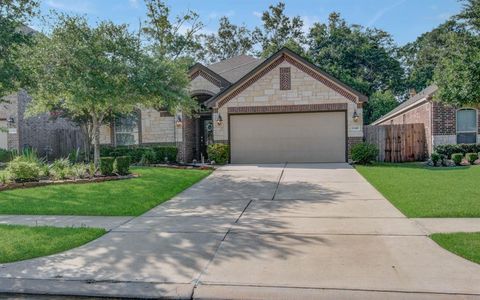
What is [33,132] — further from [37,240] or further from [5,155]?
[37,240]

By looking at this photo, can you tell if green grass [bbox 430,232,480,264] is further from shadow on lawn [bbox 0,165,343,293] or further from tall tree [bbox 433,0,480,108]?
tall tree [bbox 433,0,480,108]

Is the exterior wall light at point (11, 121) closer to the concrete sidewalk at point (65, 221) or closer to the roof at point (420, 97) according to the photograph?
the concrete sidewalk at point (65, 221)

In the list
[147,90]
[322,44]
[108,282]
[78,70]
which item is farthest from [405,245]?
[322,44]

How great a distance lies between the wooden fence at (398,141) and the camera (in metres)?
18.0

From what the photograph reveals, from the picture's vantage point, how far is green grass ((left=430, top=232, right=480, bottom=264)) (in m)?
4.91

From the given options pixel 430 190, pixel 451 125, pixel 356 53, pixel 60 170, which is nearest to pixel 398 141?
pixel 451 125

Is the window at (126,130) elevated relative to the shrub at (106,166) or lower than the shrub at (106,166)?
elevated

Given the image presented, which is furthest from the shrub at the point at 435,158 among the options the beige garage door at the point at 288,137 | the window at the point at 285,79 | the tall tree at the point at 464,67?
the window at the point at 285,79

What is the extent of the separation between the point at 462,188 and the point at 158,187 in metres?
7.81

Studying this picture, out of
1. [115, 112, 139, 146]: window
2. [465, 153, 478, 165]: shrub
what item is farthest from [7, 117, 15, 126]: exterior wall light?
[465, 153, 478, 165]: shrub

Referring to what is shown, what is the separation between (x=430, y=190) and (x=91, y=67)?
32.1 feet

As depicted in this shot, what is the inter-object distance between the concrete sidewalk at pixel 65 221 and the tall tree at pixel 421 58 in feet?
135

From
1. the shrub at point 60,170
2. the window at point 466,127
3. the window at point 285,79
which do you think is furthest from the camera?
the window at point 466,127

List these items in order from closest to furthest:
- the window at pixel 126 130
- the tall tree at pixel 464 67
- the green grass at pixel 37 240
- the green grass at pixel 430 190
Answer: the green grass at pixel 37 240 < the green grass at pixel 430 190 < the tall tree at pixel 464 67 < the window at pixel 126 130
